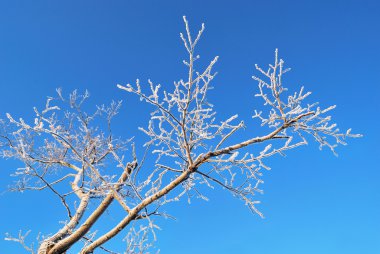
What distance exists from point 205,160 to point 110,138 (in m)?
3.98

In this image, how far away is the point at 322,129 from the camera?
3.75m

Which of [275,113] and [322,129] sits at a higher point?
[275,113]

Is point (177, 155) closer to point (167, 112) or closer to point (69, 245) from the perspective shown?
point (167, 112)

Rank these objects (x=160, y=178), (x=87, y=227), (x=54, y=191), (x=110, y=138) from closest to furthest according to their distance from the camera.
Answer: (x=160, y=178), (x=87, y=227), (x=54, y=191), (x=110, y=138)

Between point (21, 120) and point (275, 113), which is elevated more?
point (21, 120)

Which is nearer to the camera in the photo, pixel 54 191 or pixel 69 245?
pixel 69 245

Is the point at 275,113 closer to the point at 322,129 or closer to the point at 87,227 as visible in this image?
the point at 322,129

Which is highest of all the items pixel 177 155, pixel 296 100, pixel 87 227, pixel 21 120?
pixel 21 120

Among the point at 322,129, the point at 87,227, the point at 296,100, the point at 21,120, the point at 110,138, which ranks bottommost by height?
the point at 322,129

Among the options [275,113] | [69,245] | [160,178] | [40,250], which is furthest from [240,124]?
[40,250]

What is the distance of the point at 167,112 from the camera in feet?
11.5

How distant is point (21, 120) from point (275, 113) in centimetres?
293

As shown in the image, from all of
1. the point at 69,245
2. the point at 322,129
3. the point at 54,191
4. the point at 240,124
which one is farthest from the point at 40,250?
the point at 322,129

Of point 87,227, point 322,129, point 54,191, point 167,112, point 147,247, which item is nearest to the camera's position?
point 167,112
